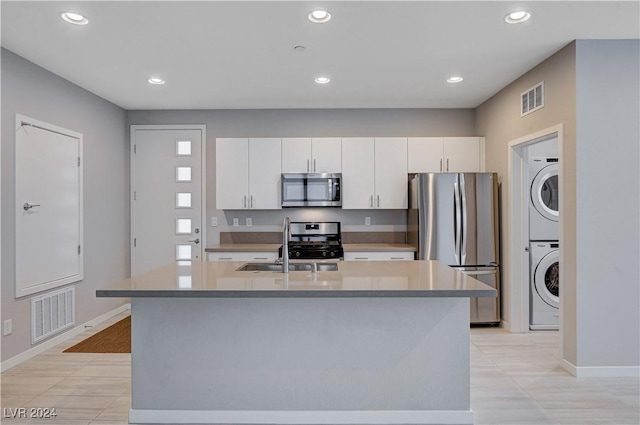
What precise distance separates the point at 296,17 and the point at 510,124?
2597 mm

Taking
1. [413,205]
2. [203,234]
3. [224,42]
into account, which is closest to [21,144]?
[224,42]

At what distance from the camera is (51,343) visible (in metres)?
4.02

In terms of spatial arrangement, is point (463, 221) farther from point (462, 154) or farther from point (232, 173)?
point (232, 173)

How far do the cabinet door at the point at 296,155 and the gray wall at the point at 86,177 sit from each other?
6.65ft

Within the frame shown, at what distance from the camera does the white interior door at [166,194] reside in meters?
5.50

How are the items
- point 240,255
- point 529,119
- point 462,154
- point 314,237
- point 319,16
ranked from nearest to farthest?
1. point 319,16
2. point 529,119
3. point 240,255
4. point 462,154
5. point 314,237

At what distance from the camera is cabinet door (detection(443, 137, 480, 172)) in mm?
5102

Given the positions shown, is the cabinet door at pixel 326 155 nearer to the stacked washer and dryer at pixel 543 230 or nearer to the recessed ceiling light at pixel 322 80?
the recessed ceiling light at pixel 322 80

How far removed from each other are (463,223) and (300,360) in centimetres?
271

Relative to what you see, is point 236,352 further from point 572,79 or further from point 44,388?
point 572,79

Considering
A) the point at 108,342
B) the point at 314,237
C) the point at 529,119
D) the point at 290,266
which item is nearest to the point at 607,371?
the point at 529,119

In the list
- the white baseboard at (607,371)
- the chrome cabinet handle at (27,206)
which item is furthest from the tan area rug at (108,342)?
the white baseboard at (607,371)

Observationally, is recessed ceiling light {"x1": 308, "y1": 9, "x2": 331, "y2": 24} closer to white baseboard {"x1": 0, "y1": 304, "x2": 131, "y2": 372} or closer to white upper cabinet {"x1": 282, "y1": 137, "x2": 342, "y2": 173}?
white upper cabinet {"x1": 282, "y1": 137, "x2": 342, "y2": 173}

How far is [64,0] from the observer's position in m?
2.62
